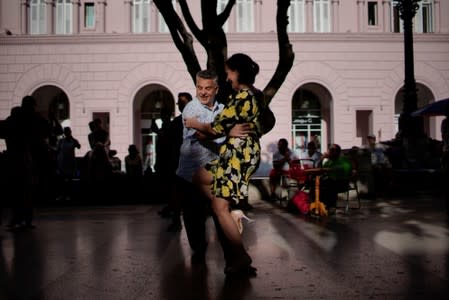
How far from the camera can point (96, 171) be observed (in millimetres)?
13852

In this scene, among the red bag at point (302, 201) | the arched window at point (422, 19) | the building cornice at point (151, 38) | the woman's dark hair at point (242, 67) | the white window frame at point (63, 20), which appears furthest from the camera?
the arched window at point (422, 19)

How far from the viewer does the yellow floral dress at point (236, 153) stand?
15.8ft

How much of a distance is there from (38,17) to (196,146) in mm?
25509

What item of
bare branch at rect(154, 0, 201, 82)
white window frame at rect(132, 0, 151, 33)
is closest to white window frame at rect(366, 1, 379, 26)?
white window frame at rect(132, 0, 151, 33)

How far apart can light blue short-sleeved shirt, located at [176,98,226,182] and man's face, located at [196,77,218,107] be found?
6 centimetres

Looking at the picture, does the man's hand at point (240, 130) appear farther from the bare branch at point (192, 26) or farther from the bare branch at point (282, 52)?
the bare branch at point (192, 26)

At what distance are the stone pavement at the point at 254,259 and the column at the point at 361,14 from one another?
20346 millimetres

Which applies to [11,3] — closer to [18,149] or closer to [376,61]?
[376,61]

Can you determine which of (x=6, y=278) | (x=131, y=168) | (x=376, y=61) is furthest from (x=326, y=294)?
(x=376, y=61)

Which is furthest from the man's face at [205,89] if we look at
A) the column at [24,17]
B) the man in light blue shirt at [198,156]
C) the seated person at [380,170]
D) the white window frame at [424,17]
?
the white window frame at [424,17]

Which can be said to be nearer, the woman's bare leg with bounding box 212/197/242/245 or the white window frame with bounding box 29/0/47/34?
the woman's bare leg with bounding box 212/197/242/245

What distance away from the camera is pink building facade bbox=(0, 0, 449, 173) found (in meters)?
27.8

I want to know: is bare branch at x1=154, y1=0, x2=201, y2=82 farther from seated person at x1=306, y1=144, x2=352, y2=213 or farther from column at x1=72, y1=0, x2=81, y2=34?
column at x1=72, y1=0, x2=81, y2=34

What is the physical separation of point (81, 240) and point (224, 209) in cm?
334
